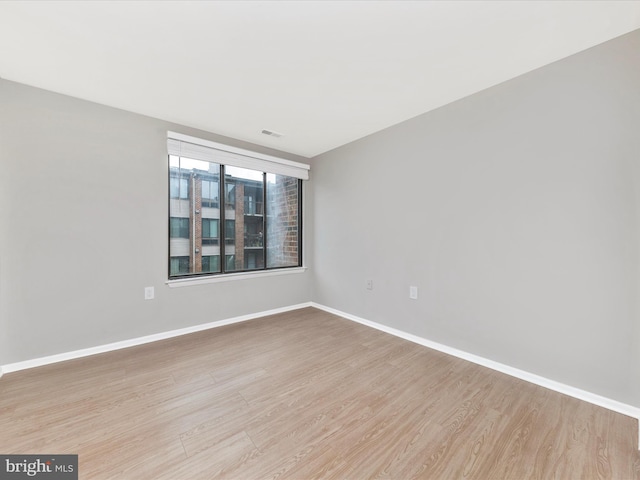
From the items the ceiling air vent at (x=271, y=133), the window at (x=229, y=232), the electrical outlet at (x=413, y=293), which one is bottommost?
the electrical outlet at (x=413, y=293)

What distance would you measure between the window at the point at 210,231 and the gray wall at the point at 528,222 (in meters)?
1.95

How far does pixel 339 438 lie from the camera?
1.40m

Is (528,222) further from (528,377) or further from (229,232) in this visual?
(229,232)

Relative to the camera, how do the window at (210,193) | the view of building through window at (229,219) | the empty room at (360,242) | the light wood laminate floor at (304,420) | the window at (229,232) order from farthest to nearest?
the window at (229,232), the window at (210,193), the view of building through window at (229,219), the empty room at (360,242), the light wood laminate floor at (304,420)

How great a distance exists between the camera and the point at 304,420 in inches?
60.6

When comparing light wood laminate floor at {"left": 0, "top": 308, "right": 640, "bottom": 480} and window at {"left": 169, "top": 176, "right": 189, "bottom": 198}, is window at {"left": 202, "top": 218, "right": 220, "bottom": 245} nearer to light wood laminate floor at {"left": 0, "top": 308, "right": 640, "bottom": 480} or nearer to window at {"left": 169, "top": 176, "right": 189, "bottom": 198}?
window at {"left": 169, "top": 176, "right": 189, "bottom": 198}

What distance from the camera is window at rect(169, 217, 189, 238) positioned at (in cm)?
286

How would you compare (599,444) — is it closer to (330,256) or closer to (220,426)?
(220,426)

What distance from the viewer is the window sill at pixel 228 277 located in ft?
9.20

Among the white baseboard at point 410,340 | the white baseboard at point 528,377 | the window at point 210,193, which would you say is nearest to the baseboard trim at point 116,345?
the white baseboard at point 410,340

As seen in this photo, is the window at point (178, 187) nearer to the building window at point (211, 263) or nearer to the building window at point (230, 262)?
the building window at point (211, 263)

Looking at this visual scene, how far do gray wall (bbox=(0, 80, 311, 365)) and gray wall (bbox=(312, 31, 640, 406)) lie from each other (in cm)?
245

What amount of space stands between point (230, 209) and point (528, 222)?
3.03 meters

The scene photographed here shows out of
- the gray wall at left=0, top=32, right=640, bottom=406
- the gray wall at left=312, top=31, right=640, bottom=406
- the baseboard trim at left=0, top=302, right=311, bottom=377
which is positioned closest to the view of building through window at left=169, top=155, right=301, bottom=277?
the gray wall at left=0, top=32, right=640, bottom=406
